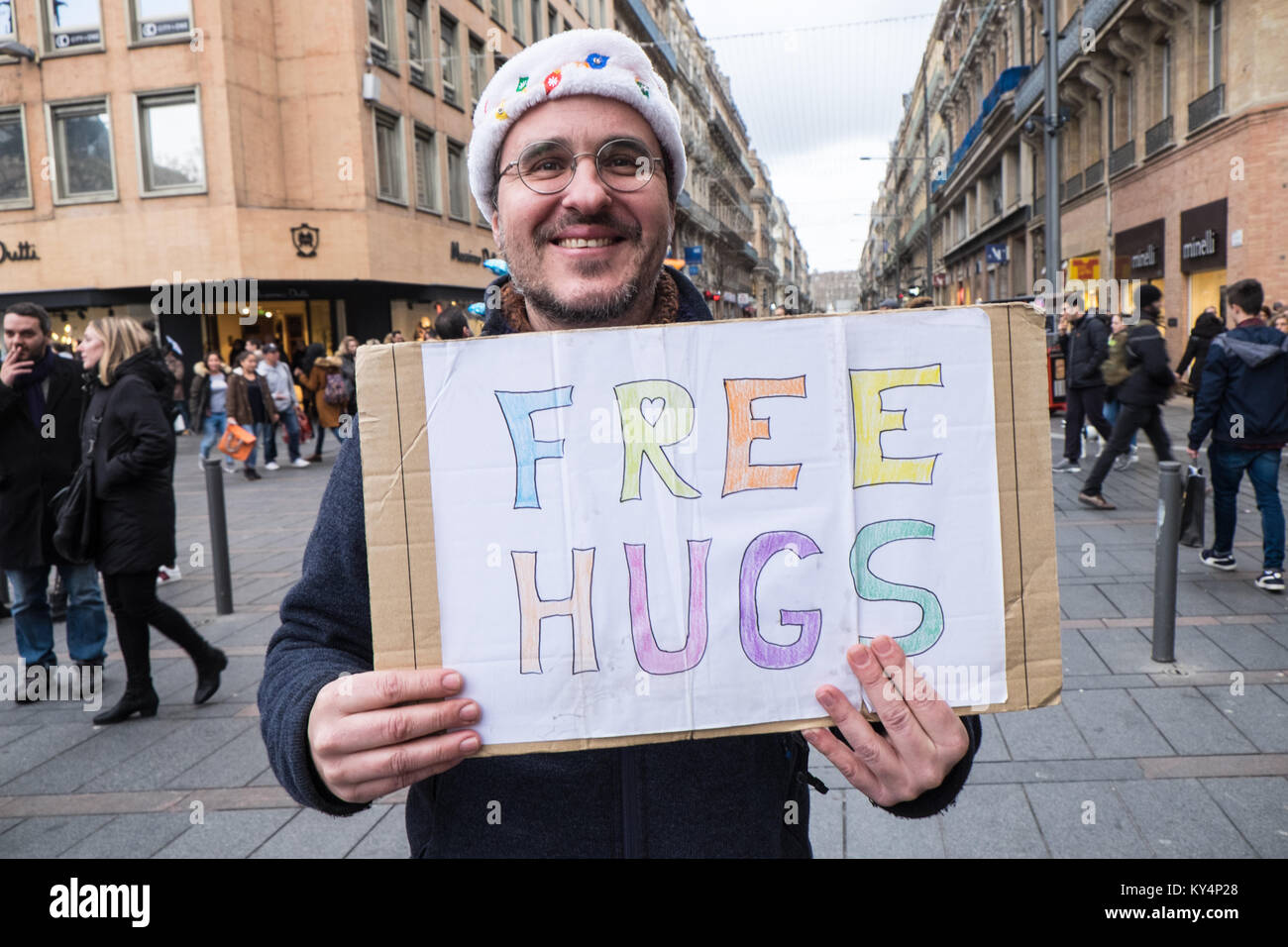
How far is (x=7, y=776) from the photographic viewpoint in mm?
4254

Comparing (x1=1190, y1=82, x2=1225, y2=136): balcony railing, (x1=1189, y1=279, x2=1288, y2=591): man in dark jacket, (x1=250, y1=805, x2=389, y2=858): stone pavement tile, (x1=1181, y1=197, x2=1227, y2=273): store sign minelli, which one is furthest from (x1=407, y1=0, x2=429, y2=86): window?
(x1=250, y1=805, x2=389, y2=858): stone pavement tile

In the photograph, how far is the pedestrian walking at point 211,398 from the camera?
14438 mm

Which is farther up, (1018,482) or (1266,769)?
(1018,482)

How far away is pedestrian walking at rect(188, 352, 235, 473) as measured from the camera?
14438mm

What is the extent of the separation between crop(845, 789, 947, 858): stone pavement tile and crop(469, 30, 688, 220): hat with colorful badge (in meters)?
2.59

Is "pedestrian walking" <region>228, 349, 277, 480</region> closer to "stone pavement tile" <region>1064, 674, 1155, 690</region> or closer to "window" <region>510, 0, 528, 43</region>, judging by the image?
"stone pavement tile" <region>1064, 674, 1155, 690</region>

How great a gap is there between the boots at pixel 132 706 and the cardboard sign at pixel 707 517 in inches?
172

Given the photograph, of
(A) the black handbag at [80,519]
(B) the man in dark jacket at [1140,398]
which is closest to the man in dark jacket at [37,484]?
(A) the black handbag at [80,519]

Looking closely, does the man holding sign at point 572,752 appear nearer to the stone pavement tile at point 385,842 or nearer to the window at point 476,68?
the stone pavement tile at point 385,842

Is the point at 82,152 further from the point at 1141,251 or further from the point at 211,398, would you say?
the point at 1141,251

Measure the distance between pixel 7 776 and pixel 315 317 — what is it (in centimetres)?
2149

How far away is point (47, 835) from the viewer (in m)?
3.65
